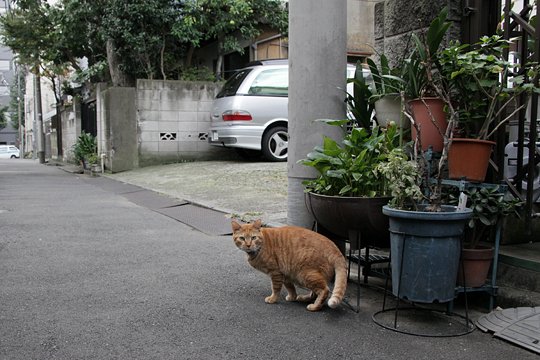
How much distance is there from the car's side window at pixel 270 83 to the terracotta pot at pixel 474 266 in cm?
832

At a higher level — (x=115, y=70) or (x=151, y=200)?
(x=115, y=70)

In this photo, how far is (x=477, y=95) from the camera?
3.66m

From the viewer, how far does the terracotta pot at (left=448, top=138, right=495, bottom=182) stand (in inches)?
131

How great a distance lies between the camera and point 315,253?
3533 mm

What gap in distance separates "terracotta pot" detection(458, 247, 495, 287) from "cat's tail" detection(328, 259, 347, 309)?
76cm

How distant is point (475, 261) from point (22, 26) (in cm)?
1832

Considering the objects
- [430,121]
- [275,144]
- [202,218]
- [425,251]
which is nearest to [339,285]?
[425,251]

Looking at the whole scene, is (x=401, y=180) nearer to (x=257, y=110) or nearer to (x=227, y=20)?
(x=257, y=110)

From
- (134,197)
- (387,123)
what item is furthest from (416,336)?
(134,197)

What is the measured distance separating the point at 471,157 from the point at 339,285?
1224 millimetres

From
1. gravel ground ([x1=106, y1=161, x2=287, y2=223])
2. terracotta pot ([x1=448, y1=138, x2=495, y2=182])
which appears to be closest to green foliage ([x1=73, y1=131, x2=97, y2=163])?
gravel ground ([x1=106, y1=161, x2=287, y2=223])

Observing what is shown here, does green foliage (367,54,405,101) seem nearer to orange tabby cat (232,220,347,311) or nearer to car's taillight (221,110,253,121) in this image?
orange tabby cat (232,220,347,311)

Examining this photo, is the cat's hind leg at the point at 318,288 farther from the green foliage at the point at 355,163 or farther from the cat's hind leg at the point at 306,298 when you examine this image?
the green foliage at the point at 355,163

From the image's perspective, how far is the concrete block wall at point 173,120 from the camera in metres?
13.5
